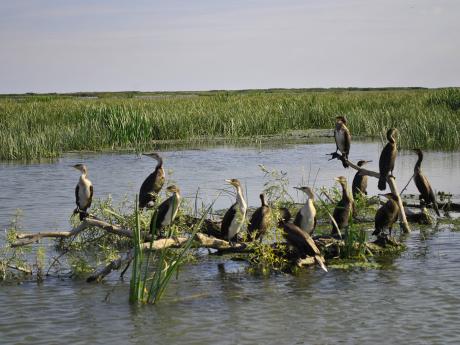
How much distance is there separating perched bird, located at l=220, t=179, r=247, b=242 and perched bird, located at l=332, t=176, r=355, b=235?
1.51 meters

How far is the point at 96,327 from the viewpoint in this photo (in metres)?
7.21

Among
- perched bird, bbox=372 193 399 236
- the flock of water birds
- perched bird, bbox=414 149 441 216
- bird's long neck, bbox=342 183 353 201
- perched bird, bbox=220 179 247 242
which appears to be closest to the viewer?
the flock of water birds

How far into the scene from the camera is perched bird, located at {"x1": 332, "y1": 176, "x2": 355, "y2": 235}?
33.3ft

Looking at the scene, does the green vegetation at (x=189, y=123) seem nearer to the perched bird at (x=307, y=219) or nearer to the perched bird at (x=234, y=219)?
the perched bird at (x=307, y=219)

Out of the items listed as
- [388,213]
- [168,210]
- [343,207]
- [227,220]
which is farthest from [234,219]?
[388,213]

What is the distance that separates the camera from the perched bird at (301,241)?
8766mm

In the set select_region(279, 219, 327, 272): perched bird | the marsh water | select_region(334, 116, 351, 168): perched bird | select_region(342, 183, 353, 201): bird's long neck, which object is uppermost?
select_region(334, 116, 351, 168): perched bird

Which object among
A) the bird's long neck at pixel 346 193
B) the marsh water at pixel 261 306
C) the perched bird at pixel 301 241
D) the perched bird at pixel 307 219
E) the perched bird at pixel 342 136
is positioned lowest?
the marsh water at pixel 261 306

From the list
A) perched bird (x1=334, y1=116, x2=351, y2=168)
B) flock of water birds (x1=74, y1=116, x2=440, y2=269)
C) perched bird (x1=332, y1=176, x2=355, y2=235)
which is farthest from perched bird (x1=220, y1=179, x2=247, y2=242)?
perched bird (x1=334, y1=116, x2=351, y2=168)

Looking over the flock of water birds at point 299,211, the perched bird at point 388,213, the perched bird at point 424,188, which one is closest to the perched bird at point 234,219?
the flock of water birds at point 299,211

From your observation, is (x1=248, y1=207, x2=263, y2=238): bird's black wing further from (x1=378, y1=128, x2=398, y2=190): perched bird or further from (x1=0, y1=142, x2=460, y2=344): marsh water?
(x1=378, y1=128, x2=398, y2=190): perched bird

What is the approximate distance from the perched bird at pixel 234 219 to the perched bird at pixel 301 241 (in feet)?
1.75

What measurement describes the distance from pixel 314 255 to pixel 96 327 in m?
2.75

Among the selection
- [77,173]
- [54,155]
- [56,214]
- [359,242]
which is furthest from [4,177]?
[359,242]
